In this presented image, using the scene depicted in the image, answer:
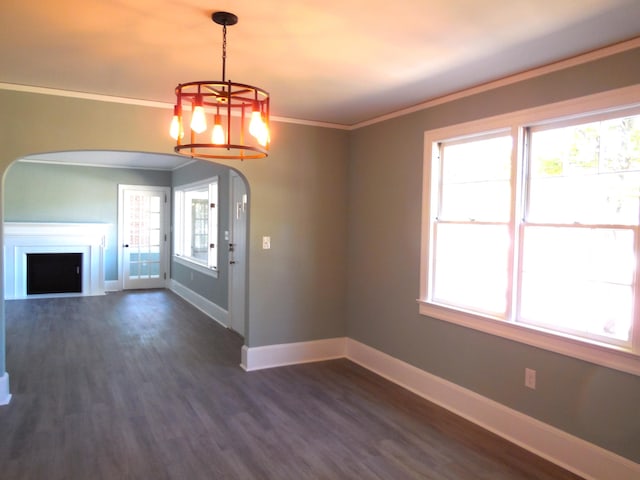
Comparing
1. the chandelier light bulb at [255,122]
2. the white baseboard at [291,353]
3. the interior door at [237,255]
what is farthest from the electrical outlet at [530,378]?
the interior door at [237,255]

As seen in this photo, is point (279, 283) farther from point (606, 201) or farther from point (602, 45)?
point (602, 45)

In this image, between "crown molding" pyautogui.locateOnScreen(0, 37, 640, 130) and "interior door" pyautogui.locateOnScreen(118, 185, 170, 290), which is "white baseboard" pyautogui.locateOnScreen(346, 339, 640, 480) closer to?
"crown molding" pyautogui.locateOnScreen(0, 37, 640, 130)

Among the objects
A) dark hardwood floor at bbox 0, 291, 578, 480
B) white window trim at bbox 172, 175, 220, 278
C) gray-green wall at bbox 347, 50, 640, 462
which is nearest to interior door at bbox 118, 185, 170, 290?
white window trim at bbox 172, 175, 220, 278

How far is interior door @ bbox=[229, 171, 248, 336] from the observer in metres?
5.78

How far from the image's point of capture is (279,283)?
15.3ft

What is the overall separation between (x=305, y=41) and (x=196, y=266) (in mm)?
5621

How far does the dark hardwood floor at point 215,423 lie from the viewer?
2.79m

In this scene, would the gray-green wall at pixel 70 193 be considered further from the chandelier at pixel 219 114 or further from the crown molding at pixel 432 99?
the chandelier at pixel 219 114

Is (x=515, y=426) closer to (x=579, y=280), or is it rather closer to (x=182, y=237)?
(x=579, y=280)

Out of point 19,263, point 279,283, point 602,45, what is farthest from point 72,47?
point 19,263

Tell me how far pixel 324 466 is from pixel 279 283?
2.12 meters

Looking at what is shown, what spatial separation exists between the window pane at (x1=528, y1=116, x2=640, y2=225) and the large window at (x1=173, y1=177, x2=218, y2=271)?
4729mm

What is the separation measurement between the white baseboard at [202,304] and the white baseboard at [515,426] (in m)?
2.63

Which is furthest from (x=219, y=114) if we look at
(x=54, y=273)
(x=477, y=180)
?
(x=54, y=273)
